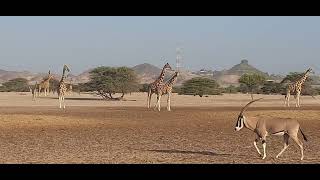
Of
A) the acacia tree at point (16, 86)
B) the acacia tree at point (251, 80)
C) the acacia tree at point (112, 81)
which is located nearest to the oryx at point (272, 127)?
the acacia tree at point (112, 81)

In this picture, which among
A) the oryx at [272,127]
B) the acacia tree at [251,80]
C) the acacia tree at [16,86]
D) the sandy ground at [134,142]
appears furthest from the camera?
the acacia tree at [16,86]

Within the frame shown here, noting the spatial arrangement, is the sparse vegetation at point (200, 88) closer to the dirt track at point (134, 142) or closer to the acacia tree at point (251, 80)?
the acacia tree at point (251, 80)

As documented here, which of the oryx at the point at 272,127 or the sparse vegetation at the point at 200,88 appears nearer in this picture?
the oryx at the point at 272,127

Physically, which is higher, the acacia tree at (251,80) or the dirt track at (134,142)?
the acacia tree at (251,80)

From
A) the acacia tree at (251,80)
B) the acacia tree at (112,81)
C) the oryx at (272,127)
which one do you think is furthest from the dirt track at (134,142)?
the acacia tree at (251,80)

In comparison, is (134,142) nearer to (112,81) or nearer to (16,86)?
(112,81)

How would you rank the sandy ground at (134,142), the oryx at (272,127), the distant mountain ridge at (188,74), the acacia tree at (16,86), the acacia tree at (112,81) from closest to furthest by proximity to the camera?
the oryx at (272,127), the sandy ground at (134,142), the acacia tree at (112,81), the acacia tree at (16,86), the distant mountain ridge at (188,74)

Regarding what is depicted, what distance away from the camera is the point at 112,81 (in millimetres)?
51219

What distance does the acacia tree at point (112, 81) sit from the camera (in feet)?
163

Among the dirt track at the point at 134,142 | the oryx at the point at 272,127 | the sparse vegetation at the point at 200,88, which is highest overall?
Answer: the sparse vegetation at the point at 200,88

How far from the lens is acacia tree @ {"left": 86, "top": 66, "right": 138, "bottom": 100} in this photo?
49.7 metres

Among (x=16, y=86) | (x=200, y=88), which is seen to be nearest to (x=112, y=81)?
(x=200, y=88)
